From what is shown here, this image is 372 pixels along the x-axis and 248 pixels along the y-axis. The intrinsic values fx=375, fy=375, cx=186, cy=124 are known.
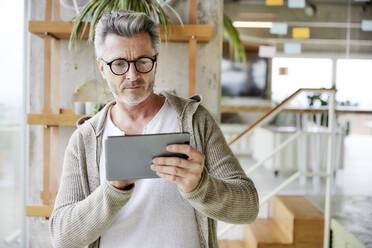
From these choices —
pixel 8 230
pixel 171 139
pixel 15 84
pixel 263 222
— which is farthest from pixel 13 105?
pixel 263 222

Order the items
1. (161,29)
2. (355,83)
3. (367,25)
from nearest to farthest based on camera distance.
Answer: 1. (161,29)
2. (355,83)
3. (367,25)

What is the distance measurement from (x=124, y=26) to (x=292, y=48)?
3842 mm

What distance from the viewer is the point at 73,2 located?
196 centimetres

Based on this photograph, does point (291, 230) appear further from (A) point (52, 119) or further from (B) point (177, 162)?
(B) point (177, 162)

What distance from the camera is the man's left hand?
846 mm

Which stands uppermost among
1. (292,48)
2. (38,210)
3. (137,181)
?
(292,48)

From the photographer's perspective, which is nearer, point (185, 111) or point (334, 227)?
point (185, 111)

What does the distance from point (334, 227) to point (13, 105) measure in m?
2.49

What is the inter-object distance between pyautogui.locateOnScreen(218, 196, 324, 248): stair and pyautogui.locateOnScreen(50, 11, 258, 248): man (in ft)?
6.64

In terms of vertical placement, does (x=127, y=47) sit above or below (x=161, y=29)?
below

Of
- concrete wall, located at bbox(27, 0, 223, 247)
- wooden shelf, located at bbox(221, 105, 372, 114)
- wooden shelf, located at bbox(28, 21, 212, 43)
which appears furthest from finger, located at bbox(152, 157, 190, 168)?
Answer: wooden shelf, located at bbox(221, 105, 372, 114)

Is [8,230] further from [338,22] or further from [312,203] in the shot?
[338,22]

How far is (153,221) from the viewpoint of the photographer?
3.57ft

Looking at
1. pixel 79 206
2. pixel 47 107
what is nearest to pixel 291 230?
pixel 47 107
